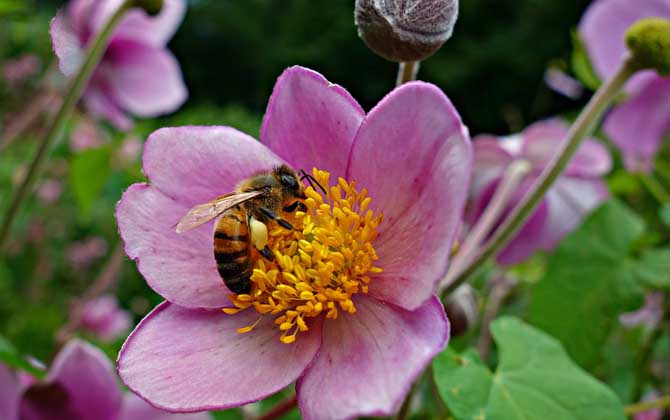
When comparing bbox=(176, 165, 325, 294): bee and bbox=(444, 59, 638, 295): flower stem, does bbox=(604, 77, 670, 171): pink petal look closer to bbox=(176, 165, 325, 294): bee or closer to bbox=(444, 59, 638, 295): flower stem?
bbox=(444, 59, 638, 295): flower stem

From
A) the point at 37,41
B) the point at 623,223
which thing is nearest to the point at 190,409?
the point at 623,223

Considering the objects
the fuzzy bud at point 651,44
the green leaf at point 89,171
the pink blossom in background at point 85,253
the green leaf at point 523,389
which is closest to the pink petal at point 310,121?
the green leaf at point 523,389

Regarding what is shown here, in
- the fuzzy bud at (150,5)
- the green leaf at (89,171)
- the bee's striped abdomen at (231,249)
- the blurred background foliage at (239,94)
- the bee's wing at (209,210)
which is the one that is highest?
the fuzzy bud at (150,5)

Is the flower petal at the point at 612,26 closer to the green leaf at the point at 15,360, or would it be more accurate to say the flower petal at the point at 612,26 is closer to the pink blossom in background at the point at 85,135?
the green leaf at the point at 15,360

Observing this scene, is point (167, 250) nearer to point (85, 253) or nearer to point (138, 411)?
point (138, 411)

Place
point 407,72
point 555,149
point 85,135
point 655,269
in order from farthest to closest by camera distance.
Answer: point 85,135 < point 555,149 < point 655,269 < point 407,72

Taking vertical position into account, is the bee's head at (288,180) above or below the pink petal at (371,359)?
above

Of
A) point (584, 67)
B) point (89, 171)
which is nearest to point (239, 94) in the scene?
point (89, 171)

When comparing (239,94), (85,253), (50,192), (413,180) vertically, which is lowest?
(239,94)
